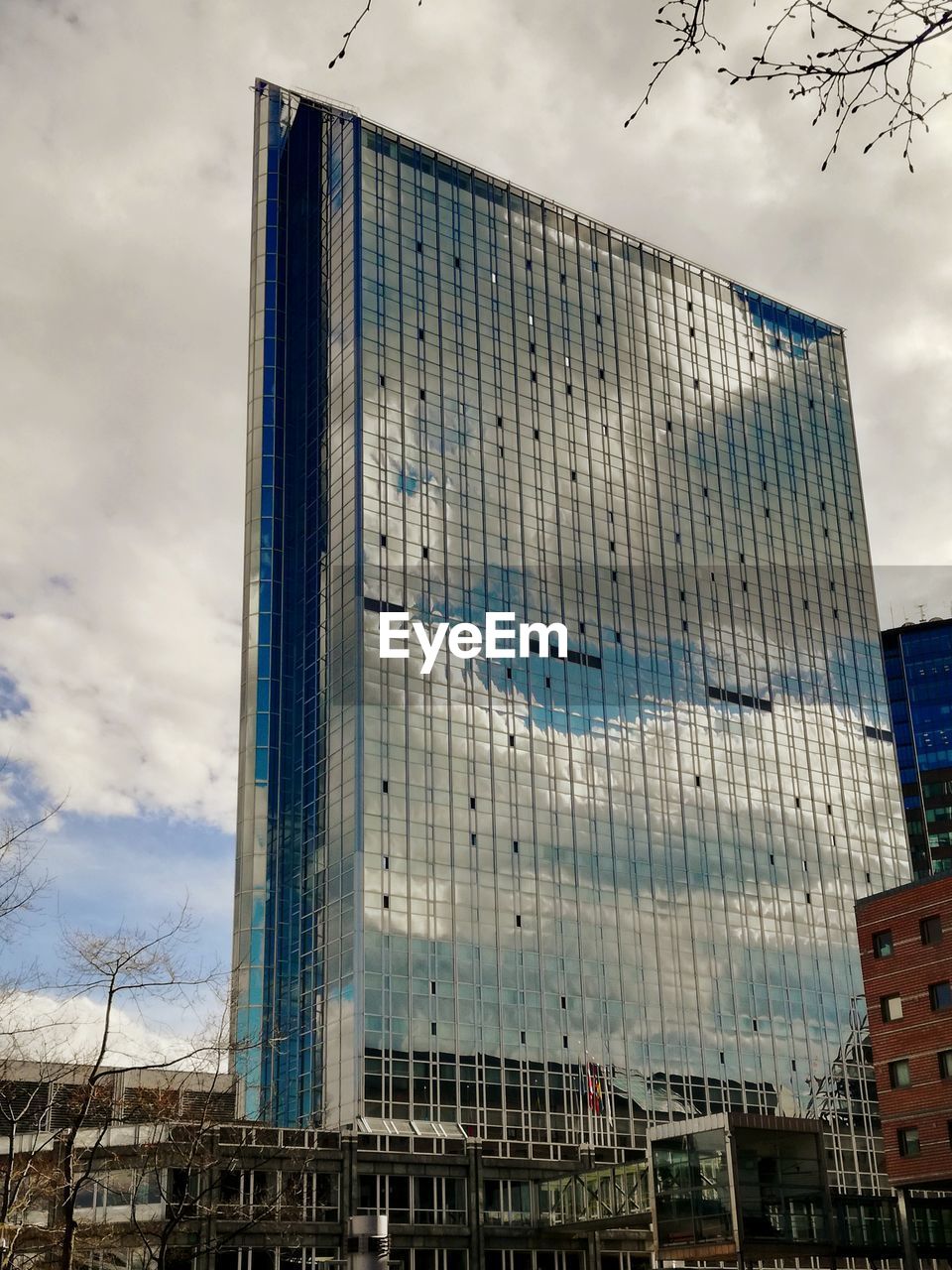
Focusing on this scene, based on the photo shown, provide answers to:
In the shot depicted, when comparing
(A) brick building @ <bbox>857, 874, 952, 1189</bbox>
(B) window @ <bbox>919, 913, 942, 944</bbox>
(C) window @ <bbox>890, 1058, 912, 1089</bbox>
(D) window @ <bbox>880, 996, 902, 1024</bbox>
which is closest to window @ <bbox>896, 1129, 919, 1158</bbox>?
(A) brick building @ <bbox>857, 874, 952, 1189</bbox>

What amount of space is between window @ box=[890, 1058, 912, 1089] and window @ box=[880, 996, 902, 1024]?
2.19m

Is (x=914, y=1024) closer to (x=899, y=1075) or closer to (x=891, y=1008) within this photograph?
(x=891, y=1008)

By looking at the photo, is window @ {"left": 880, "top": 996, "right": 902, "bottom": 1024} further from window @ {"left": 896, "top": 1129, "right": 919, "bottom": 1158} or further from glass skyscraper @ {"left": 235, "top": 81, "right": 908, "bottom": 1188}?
glass skyscraper @ {"left": 235, "top": 81, "right": 908, "bottom": 1188}

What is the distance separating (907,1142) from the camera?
74688 mm

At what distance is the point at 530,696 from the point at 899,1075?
4263 centimetres

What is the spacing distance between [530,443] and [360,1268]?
79671 millimetres

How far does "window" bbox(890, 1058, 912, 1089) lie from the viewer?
75.1 metres

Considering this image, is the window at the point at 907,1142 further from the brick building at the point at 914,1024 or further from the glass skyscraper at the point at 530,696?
the glass skyscraper at the point at 530,696

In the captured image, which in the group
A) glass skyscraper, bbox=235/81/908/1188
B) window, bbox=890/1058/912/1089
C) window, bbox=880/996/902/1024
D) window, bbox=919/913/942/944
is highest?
glass skyscraper, bbox=235/81/908/1188

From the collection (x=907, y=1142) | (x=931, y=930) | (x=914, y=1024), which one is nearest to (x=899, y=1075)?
(x=914, y=1024)

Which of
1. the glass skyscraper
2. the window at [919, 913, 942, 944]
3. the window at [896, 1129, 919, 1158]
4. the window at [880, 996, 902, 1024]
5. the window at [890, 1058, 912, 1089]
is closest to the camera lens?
the window at [896, 1129, 919, 1158]

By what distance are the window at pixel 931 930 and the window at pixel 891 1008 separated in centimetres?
366

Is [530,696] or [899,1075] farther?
[530,696]

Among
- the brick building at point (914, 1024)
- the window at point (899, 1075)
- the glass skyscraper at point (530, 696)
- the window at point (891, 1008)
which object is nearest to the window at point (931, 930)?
the brick building at point (914, 1024)
